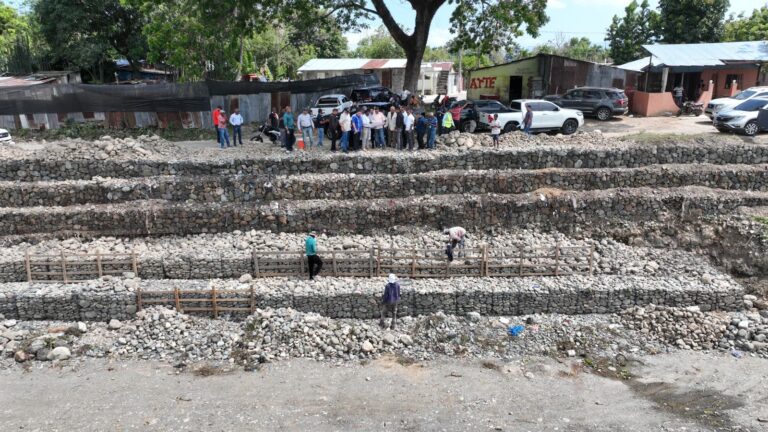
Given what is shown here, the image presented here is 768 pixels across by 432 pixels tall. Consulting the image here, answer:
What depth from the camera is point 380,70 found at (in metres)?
44.0

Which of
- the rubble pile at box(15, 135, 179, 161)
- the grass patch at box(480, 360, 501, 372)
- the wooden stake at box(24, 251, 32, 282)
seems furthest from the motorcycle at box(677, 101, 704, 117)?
the wooden stake at box(24, 251, 32, 282)

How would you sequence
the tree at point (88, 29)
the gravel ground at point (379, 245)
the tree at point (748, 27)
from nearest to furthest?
1. the gravel ground at point (379, 245)
2. the tree at point (88, 29)
3. the tree at point (748, 27)

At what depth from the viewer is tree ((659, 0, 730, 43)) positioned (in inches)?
1497

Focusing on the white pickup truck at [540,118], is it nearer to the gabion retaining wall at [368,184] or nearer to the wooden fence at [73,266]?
the gabion retaining wall at [368,184]

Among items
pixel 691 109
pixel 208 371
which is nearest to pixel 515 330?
pixel 208 371

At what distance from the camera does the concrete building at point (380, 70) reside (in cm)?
4331

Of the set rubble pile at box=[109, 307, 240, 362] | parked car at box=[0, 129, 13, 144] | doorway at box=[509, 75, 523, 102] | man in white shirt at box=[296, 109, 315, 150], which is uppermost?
doorway at box=[509, 75, 523, 102]

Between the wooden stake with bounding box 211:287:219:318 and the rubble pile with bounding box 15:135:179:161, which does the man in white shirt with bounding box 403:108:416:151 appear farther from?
the wooden stake with bounding box 211:287:219:318

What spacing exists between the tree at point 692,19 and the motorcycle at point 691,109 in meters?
15.2

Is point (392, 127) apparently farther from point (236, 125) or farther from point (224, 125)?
point (224, 125)

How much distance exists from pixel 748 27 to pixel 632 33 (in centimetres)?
800

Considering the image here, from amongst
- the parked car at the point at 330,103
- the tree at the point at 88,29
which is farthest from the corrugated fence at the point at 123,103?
the tree at the point at 88,29

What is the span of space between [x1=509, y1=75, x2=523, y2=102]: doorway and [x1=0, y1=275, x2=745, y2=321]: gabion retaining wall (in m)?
18.8

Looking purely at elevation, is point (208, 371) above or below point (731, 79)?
below
